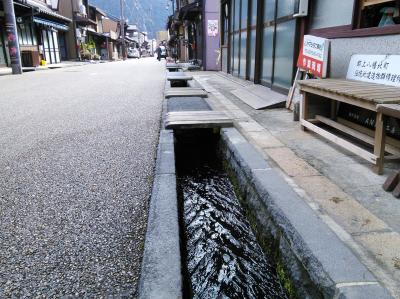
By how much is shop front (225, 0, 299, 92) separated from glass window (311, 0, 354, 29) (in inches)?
19.4

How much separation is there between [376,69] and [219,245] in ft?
9.21

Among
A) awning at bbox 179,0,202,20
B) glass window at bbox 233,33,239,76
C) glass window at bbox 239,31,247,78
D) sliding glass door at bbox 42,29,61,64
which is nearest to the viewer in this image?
glass window at bbox 239,31,247,78

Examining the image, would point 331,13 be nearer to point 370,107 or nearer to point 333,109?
point 333,109

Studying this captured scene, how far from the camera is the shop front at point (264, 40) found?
7336 millimetres

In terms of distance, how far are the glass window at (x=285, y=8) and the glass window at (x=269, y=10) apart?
48 cm

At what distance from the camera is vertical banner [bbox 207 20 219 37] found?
18688 millimetres

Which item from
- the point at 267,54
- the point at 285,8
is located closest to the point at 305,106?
the point at 285,8

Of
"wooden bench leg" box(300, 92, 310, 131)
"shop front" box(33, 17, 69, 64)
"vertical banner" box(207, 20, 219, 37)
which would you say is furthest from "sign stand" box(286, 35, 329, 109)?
"shop front" box(33, 17, 69, 64)

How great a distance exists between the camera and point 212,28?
1872 cm

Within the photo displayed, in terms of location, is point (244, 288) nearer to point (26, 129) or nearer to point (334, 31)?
point (334, 31)

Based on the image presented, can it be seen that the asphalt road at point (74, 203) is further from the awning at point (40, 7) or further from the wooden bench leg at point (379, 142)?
the awning at point (40, 7)

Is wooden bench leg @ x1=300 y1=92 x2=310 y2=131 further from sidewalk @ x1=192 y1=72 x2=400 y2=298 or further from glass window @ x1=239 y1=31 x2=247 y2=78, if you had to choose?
glass window @ x1=239 y1=31 x2=247 y2=78

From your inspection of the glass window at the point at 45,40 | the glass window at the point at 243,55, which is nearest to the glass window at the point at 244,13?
the glass window at the point at 243,55

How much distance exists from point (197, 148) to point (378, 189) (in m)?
3.16
